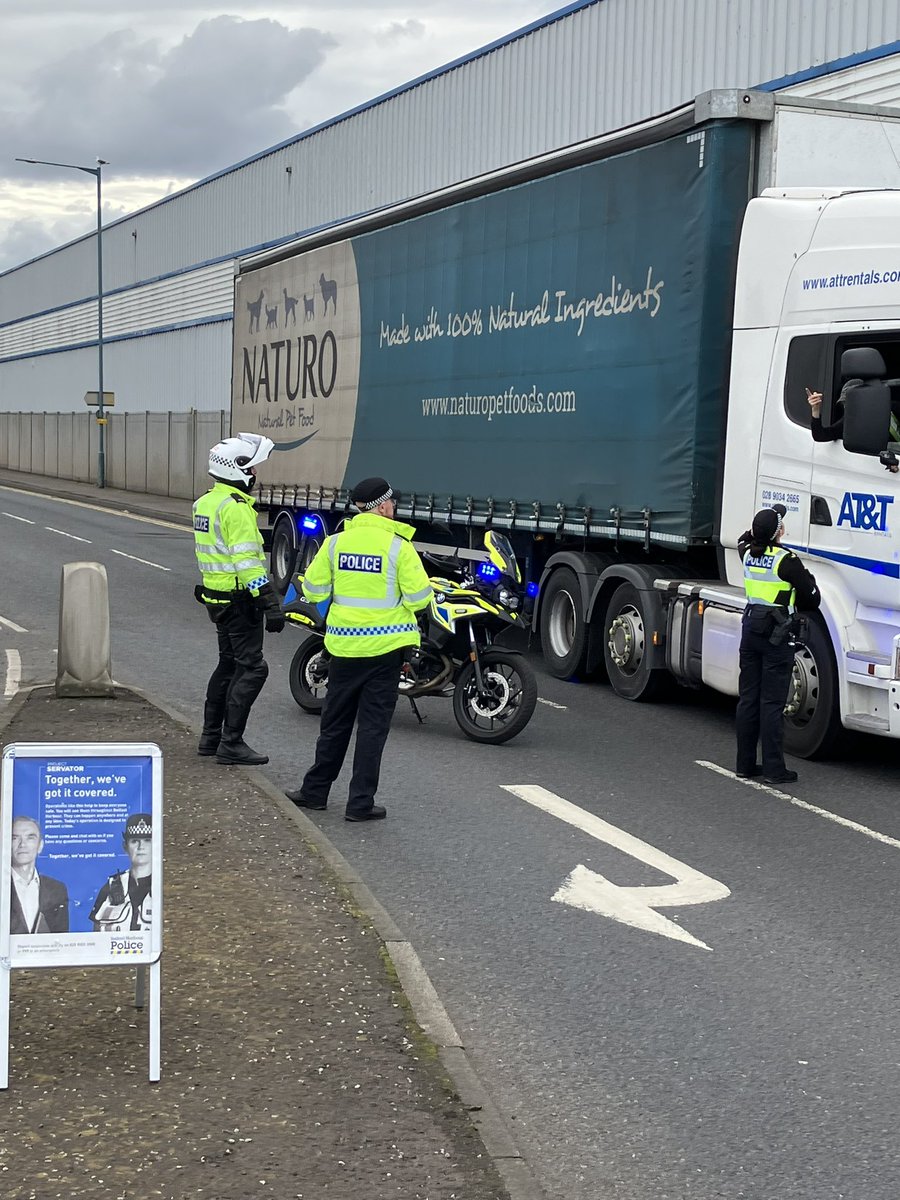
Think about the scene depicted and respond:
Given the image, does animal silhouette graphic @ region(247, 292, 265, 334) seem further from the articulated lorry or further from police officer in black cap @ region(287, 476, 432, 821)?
police officer in black cap @ region(287, 476, 432, 821)

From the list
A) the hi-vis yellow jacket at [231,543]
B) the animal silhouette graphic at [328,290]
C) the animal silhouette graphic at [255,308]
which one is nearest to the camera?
the hi-vis yellow jacket at [231,543]

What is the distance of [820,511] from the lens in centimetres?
1062

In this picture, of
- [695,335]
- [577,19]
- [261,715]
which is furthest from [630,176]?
[577,19]

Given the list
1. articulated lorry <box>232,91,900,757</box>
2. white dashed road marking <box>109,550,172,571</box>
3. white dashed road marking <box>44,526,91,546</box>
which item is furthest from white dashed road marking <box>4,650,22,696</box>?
white dashed road marking <box>44,526,91,546</box>

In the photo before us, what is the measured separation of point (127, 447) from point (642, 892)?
47.9 meters

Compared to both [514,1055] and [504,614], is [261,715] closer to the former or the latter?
[504,614]

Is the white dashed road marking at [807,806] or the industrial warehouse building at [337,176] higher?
the industrial warehouse building at [337,176]

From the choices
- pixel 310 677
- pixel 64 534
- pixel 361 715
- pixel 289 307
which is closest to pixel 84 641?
pixel 310 677

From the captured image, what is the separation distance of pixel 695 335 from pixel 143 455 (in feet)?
135

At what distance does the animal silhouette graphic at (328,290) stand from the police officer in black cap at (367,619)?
10.6 m

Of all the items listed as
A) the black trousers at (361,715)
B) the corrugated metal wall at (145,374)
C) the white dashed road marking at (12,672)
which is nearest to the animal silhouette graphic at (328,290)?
the white dashed road marking at (12,672)

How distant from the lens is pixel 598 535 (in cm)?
1335

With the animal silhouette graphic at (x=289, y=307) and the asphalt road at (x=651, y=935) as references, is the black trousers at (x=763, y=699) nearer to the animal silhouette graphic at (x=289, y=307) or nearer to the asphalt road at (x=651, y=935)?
the asphalt road at (x=651, y=935)

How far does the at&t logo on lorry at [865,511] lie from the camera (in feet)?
33.0
